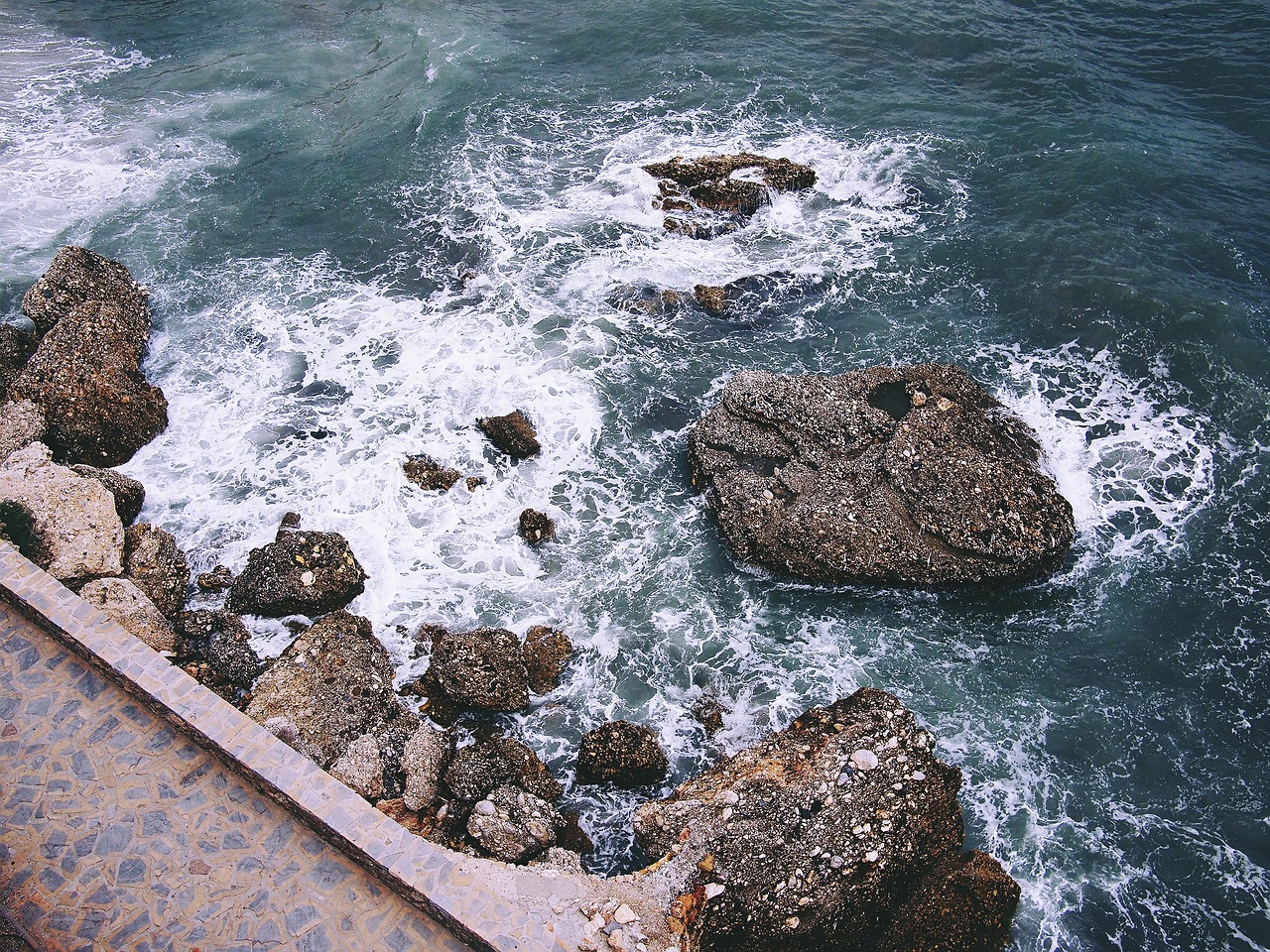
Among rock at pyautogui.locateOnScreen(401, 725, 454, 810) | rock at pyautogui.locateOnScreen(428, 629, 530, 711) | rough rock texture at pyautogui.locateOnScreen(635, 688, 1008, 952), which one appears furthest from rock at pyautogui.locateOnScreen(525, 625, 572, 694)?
rough rock texture at pyautogui.locateOnScreen(635, 688, 1008, 952)

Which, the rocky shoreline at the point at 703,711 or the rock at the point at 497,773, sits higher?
the rocky shoreline at the point at 703,711

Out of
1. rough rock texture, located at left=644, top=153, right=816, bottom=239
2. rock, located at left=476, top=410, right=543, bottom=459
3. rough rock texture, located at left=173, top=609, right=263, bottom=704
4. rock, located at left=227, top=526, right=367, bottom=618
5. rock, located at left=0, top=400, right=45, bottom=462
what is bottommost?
rough rock texture, located at left=173, top=609, right=263, bottom=704

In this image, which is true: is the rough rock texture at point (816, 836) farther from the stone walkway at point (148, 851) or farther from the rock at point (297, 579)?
the rock at point (297, 579)

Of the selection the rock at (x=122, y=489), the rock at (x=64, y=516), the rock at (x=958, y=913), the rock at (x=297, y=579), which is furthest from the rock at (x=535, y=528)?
the rock at (x=958, y=913)

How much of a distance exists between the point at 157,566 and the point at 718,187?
15211 mm

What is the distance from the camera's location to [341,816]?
8.68 m

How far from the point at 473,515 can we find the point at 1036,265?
14116 mm

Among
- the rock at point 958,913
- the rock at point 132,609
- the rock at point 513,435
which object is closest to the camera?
the rock at point 958,913

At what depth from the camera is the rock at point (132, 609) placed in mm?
11688

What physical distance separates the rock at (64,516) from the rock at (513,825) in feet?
24.0

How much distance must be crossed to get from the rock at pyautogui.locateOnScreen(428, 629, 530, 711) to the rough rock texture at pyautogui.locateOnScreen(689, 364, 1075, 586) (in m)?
4.19

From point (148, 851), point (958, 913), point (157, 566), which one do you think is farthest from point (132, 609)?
point (958, 913)

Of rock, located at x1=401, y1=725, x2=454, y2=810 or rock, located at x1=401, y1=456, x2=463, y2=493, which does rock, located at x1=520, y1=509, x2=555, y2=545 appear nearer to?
rock, located at x1=401, y1=456, x2=463, y2=493

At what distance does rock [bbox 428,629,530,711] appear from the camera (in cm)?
1181
